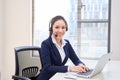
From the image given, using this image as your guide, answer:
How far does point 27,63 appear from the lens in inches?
83.2

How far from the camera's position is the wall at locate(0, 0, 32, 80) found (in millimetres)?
3422

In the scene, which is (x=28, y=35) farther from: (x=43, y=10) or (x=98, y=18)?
(x=98, y=18)

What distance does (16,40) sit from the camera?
348 centimetres

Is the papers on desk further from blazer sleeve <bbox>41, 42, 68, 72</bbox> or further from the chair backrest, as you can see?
the chair backrest

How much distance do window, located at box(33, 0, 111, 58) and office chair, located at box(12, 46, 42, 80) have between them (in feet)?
4.41

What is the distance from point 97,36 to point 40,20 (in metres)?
1.01

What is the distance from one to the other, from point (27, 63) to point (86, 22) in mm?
1564

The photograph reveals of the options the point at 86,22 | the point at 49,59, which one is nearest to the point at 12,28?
the point at 86,22
